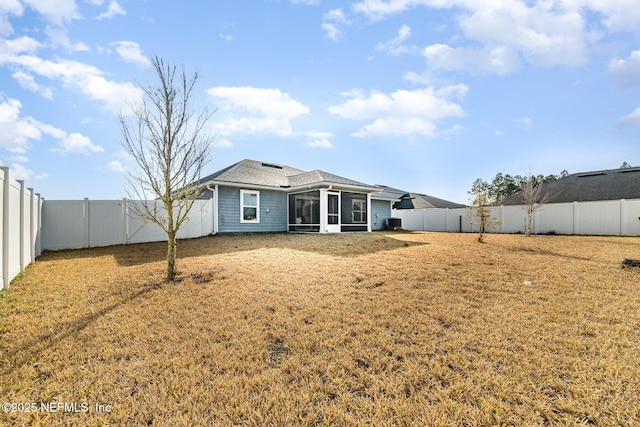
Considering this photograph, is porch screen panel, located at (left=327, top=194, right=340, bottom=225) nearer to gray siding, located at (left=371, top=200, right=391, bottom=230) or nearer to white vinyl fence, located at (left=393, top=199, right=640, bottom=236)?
gray siding, located at (left=371, top=200, right=391, bottom=230)

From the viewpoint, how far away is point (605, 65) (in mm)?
10117

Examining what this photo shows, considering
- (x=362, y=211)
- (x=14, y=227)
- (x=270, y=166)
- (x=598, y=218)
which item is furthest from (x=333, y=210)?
(x=598, y=218)

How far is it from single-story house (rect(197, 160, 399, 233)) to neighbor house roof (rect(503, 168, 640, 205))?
13.1 metres

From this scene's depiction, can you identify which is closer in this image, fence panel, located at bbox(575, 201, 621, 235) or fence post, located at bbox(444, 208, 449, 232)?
fence panel, located at bbox(575, 201, 621, 235)

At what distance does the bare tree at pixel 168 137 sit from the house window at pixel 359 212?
10.8 meters

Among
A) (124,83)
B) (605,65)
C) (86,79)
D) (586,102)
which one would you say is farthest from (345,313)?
(586,102)

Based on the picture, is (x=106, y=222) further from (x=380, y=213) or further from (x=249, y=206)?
(x=380, y=213)

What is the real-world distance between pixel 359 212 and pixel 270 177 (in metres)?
5.59

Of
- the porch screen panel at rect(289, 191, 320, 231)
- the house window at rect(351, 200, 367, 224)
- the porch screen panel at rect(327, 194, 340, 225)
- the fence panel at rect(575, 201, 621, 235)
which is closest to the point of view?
the fence panel at rect(575, 201, 621, 235)

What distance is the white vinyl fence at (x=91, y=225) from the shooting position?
991 centimetres

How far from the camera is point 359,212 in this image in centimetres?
1625

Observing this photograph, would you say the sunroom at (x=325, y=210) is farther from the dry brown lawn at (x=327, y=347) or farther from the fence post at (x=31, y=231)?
the fence post at (x=31, y=231)

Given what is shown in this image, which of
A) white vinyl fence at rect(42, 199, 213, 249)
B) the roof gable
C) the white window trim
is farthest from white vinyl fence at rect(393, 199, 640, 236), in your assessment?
white vinyl fence at rect(42, 199, 213, 249)

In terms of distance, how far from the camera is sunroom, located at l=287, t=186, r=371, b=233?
13938mm
